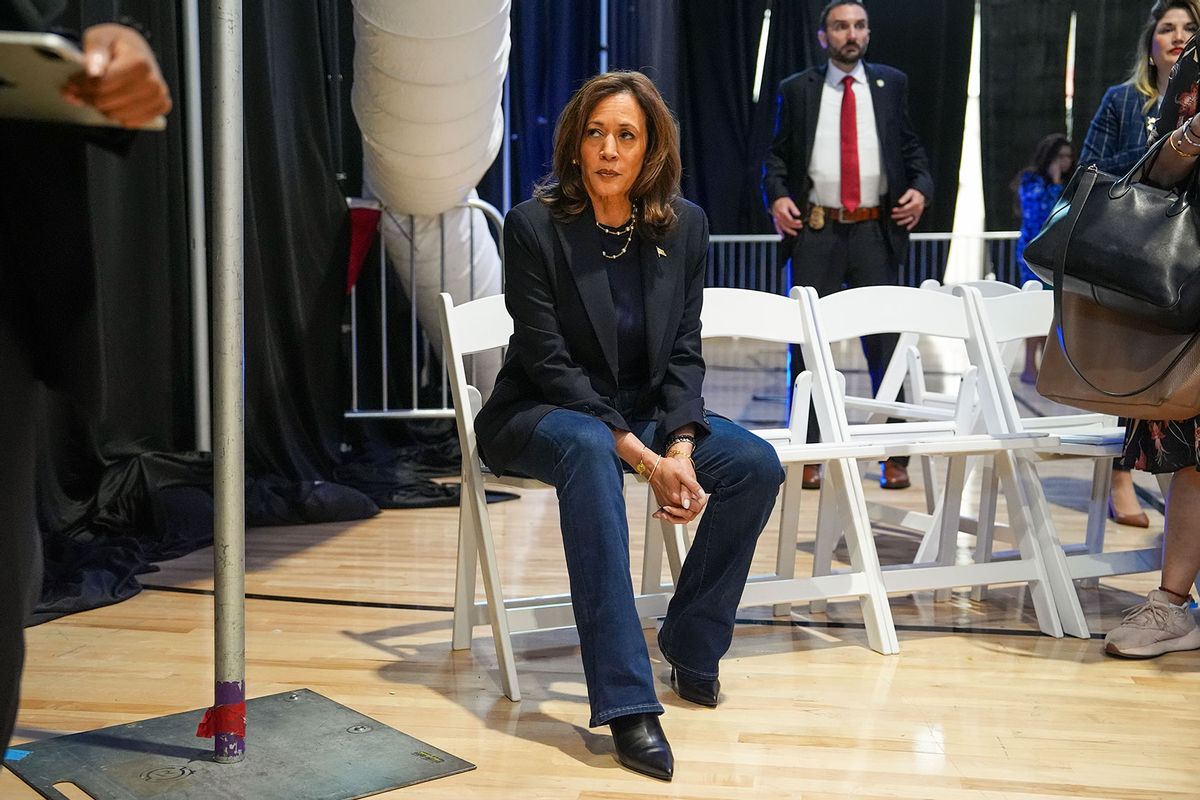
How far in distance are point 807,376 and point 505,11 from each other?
218 cm

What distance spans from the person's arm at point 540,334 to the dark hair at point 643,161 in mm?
105

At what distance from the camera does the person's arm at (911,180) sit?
4.87 metres

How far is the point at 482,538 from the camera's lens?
271 cm

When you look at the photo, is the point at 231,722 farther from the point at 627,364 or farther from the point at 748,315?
the point at 748,315

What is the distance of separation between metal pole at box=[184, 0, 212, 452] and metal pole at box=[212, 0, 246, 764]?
96.6 inches

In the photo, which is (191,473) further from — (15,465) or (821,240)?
(15,465)

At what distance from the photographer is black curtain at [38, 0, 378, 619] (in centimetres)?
386

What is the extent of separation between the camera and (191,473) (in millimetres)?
4387

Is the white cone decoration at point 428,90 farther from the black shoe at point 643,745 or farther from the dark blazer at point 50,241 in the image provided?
the dark blazer at point 50,241

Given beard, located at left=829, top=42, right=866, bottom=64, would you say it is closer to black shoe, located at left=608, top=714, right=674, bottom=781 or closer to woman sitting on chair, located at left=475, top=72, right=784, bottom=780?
woman sitting on chair, located at left=475, top=72, right=784, bottom=780

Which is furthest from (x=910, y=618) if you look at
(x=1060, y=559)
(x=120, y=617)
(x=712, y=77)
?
(x=712, y=77)

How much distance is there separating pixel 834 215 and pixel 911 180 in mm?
368

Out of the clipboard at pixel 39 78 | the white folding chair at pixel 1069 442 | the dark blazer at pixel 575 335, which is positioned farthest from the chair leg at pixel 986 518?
the clipboard at pixel 39 78

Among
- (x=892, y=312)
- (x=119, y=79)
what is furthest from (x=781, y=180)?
(x=119, y=79)
